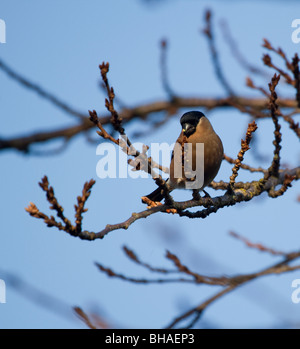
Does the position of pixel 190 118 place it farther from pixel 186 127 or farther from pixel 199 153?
pixel 199 153

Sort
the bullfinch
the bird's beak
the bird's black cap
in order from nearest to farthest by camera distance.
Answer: the bullfinch
the bird's beak
the bird's black cap

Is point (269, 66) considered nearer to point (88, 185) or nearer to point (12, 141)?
point (88, 185)

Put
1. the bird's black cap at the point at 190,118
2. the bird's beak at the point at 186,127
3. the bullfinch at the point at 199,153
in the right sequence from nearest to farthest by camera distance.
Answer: the bullfinch at the point at 199,153 → the bird's beak at the point at 186,127 → the bird's black cap at the point at 190,118

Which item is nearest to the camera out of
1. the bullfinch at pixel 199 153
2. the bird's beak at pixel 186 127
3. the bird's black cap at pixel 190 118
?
the bullfinch at pixel 199 153

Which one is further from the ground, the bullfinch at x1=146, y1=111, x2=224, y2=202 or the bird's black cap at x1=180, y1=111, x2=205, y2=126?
the bird's black cap at x1=180, y1=111, x2=205, y2=126

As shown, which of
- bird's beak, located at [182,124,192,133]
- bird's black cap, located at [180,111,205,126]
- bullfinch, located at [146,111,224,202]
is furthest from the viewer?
bird's black cap, located at [180,111,205,126]

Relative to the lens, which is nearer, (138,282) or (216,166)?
(138,282)

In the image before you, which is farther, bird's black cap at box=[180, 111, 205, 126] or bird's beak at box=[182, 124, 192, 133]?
bird's black cap at box=[180, 111, 205, 126]

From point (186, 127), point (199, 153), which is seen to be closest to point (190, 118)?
point (186, 127)

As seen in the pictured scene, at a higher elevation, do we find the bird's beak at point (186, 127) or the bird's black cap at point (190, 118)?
the bird's black cap at point (190, 118)

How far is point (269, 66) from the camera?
3.87 metres
